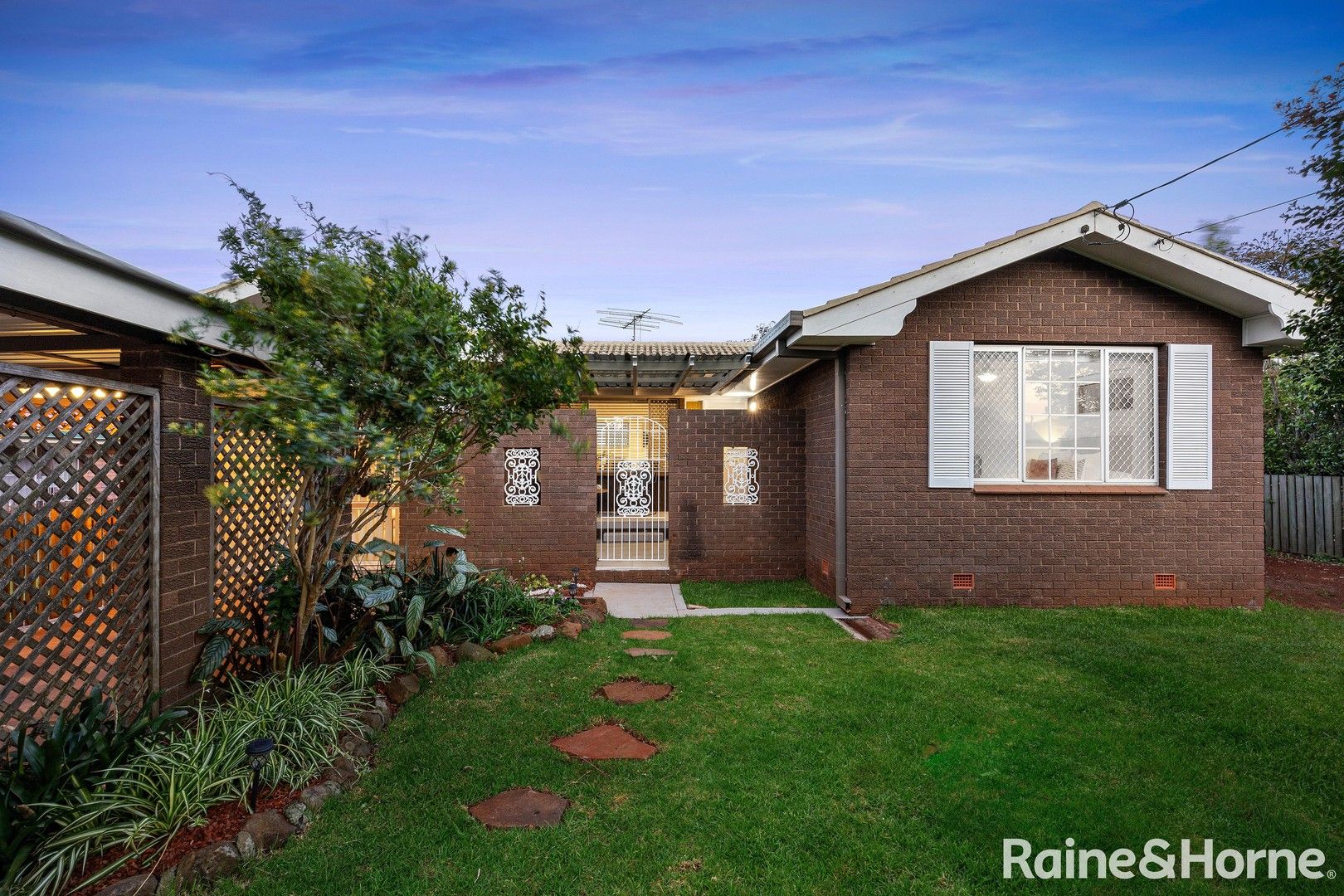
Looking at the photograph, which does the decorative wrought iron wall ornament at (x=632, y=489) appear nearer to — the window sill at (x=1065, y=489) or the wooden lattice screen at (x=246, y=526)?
the window sill at (x=1065, y=489)

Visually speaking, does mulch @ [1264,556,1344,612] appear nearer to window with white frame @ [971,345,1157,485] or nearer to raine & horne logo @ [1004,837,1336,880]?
window with white frame @ [971,345,1157,485]

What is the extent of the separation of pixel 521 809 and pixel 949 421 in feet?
19.1

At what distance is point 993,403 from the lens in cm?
727

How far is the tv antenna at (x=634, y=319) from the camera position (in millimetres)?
19875

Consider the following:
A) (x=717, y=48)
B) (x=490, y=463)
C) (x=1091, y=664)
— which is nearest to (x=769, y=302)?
(x=717, y=48)

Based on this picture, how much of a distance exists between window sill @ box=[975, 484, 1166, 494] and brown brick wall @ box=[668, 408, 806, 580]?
256cm

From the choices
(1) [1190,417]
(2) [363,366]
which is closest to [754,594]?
(1) [1190,417]

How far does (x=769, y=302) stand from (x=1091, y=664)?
2696cm

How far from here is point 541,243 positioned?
49.9 feet

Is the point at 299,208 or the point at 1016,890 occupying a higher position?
the point at 299,208

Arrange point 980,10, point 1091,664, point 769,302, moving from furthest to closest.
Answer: point 769,302 < point 980,10 < point 1091,664

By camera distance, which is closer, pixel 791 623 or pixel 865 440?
pixel 791 623

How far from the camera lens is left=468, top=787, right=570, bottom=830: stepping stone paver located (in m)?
3.02

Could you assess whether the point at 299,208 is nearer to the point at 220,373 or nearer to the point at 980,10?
the point at 220,373
